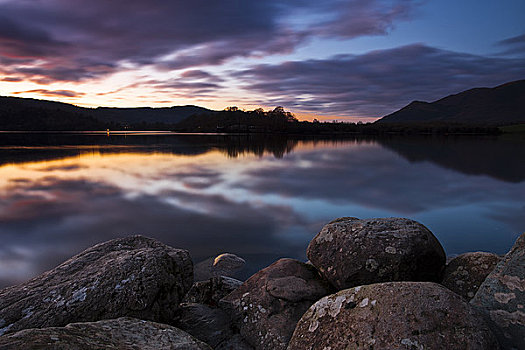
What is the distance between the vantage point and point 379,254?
189 inches

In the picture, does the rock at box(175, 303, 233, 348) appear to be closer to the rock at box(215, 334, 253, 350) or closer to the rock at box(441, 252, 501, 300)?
the rock at box(215, 334, 253, 350)

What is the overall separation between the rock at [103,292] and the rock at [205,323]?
0.34 metres

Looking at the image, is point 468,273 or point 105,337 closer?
point 105,337

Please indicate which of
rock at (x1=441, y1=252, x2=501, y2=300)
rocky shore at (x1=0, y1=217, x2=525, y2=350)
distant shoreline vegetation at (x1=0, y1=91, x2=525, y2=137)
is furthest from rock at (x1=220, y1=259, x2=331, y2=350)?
distant shoreline vegetation at (x1=0, y1=91, x2=525, y2=137)

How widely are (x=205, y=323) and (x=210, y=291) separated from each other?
1.18m

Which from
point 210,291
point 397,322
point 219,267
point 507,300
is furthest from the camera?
point 219,267

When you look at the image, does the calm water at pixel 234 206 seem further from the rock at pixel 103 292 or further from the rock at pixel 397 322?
the rock at pixel 397 322

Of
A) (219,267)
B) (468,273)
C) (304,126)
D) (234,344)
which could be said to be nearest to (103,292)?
(234,344)

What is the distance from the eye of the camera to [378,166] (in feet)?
103

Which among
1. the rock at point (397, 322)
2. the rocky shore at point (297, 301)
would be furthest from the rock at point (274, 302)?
the rock at point (397, 322)

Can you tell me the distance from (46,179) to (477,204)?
89.3 ft

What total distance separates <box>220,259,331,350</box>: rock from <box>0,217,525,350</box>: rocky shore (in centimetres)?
2

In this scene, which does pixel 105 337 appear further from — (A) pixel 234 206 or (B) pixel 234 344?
(A) pixel 234 206

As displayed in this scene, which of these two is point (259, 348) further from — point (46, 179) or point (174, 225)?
point (46, 179)
